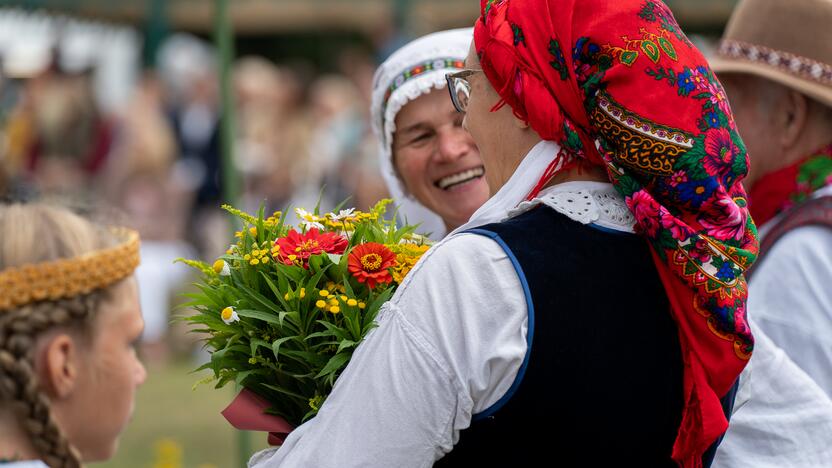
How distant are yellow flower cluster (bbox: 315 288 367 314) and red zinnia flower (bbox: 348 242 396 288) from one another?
53 mm

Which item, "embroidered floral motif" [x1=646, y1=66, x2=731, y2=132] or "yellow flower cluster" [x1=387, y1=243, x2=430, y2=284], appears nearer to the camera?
"embroidered floral motif" [x1=646, y1=66, x2=731, y2=132]

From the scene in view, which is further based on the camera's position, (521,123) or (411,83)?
(411,83)

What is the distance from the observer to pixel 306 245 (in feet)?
8.02

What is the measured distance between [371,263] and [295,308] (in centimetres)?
18

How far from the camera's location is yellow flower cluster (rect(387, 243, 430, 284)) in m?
2.38

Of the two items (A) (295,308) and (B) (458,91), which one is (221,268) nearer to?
(A) (295,308)

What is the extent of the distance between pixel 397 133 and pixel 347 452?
1.78 metres

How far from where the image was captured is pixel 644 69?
2.19m

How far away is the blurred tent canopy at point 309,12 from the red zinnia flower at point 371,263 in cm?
1217

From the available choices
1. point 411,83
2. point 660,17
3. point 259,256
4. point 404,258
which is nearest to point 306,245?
point 259,256

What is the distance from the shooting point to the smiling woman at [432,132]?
3.62 meters

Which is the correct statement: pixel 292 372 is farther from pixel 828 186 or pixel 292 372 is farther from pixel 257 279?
pixel 828 186

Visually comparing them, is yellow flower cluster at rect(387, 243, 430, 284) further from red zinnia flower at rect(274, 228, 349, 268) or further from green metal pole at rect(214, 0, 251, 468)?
green metal pole at rect(214, 0, 251, 468)

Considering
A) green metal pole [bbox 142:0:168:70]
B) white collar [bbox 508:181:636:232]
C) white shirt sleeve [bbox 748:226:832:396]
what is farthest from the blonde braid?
green metal pole [bbox 142:0:168:70]
